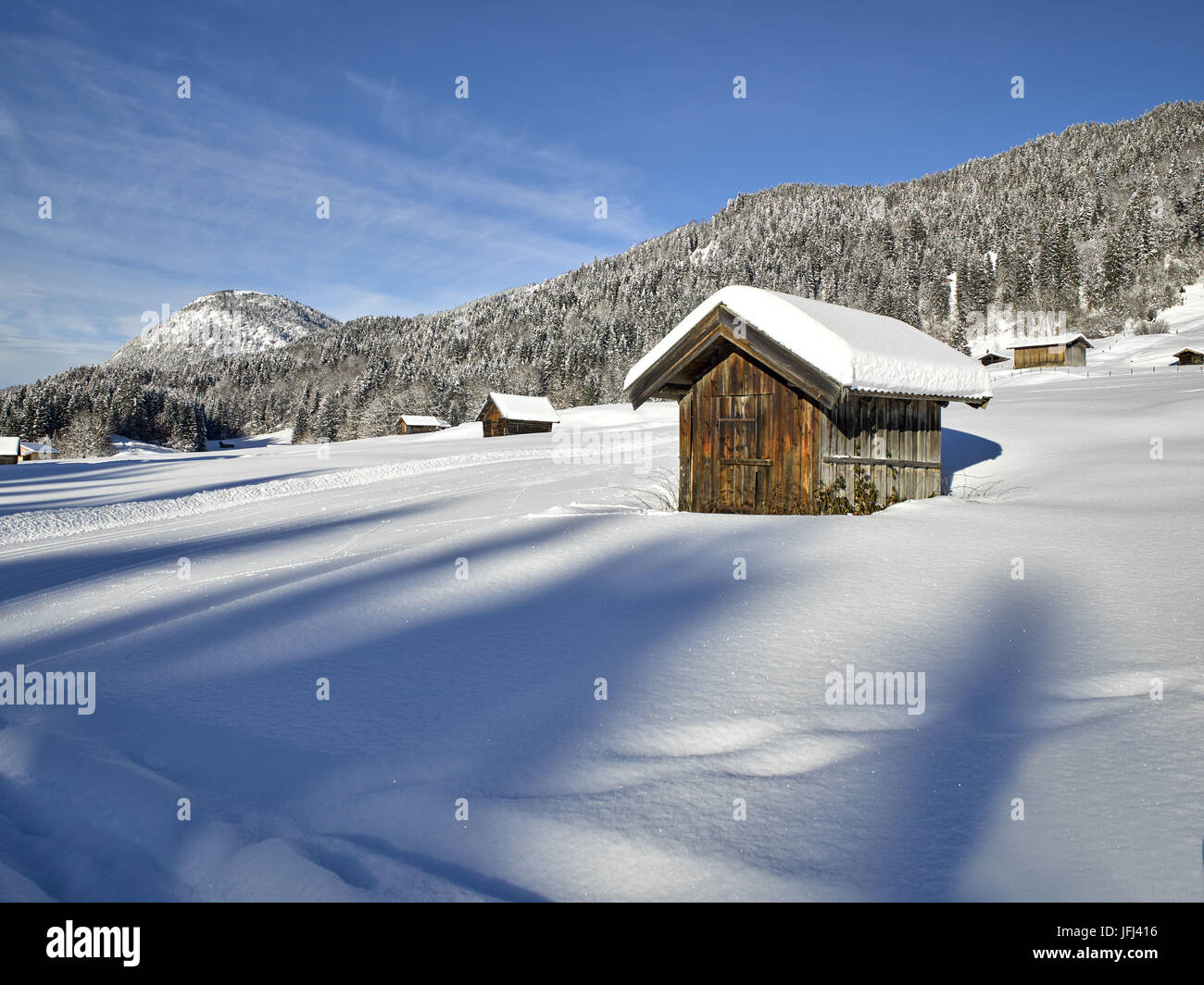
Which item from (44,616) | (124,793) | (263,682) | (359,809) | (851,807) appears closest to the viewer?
(851,807)

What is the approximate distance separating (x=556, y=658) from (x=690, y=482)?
8090 mm

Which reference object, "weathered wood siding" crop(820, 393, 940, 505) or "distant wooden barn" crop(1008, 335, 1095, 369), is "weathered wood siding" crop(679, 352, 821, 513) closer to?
"weathered wood siding" crop(820, 393, 940, 505)

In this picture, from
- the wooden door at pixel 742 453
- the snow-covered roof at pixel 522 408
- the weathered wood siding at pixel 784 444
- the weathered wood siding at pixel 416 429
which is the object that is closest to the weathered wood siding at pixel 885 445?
the weathered wood siding at pixel 784 444

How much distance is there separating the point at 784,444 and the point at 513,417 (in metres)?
48.5

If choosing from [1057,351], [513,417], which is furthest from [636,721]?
[1057,351]

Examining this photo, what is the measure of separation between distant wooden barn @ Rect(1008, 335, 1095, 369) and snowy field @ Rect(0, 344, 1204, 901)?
6405 centimetres

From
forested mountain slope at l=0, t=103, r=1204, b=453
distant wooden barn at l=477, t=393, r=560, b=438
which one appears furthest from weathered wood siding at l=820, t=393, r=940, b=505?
forested mountain slope at l=0, t=103, r=1204, b=453

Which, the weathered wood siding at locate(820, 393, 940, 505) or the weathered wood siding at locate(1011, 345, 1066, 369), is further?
the weathered wood siding at locate(1011, 345, 1066, 369)

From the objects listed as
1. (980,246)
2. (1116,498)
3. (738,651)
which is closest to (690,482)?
(1116,498)

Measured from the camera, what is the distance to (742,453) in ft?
38.6

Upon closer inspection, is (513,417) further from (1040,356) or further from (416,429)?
(1040,356)

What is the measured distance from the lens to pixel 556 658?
187 inches

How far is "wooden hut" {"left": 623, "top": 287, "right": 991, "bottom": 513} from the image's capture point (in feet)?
34.1
